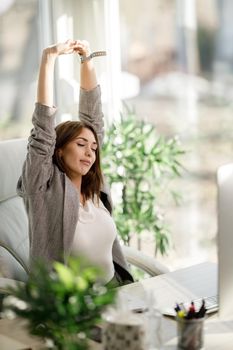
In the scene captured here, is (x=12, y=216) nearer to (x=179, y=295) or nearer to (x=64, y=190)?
(x=64, y=190)

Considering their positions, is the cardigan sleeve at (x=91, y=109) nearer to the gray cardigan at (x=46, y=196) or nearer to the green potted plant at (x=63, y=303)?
the gray cardigan at (x=46, y=196)

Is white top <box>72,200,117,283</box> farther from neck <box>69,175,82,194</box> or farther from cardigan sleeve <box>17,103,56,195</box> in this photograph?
cardigan sleeve <box>17,103,56,195</box>

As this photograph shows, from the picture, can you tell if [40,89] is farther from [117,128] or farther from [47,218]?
[117,128]

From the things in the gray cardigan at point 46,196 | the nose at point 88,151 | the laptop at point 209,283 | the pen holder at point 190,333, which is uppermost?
the nose at point 88,151

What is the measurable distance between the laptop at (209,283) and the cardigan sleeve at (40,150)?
48cm

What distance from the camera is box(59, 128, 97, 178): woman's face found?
96.2 inches

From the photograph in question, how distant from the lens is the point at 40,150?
2.36 meters

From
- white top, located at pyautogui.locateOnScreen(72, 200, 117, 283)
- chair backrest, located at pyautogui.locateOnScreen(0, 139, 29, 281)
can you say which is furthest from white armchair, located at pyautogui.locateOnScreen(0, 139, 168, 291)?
Answer: white top, located at pyautogui.locateOnScreen(72, 200, 117, 283)

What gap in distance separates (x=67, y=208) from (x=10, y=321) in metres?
0.53

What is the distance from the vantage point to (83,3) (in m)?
3.68

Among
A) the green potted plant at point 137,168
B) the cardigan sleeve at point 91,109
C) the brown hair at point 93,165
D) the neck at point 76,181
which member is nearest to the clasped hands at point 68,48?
the cardigan sleeve at point 91,109

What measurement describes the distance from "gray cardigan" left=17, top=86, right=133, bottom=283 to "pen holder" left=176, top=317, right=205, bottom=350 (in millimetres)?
716

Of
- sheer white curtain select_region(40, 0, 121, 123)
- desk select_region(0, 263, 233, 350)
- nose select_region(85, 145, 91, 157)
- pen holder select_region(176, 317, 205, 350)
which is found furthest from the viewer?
sheer white curtain select_region(40, 0, 121, 123)

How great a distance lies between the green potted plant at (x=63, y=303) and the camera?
138 centimetres
